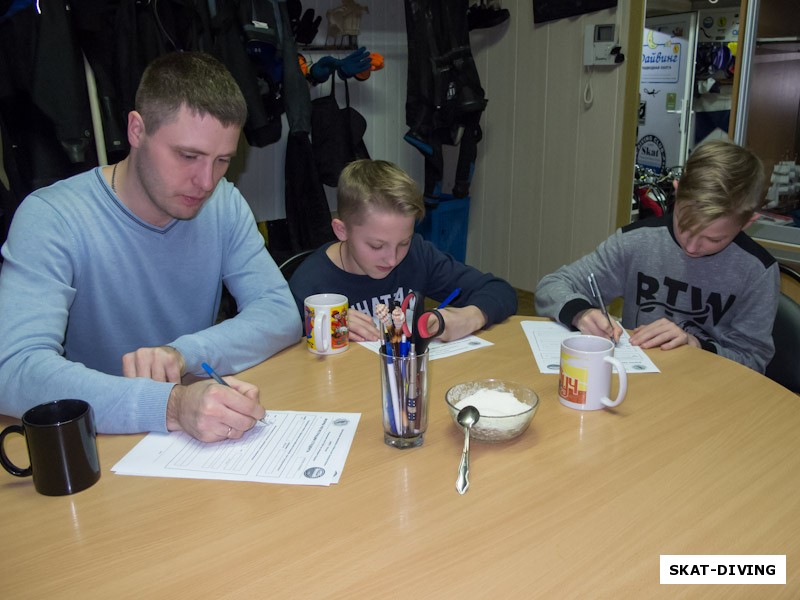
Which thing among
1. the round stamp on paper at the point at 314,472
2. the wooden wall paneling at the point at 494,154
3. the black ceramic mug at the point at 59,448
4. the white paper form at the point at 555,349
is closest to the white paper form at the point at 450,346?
the white paper form at the point at 555,349

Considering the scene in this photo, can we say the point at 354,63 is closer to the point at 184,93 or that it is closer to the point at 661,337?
the point at 184,93

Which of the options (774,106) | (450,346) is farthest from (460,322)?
(774,106)

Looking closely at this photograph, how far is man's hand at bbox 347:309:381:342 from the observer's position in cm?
141

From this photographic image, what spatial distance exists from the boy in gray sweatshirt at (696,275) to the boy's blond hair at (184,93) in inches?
33.7

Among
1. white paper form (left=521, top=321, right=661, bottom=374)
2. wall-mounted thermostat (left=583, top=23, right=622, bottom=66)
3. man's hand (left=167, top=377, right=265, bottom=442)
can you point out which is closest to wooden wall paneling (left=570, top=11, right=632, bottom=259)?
wall-mounted thermostat (left=583, top=23, right=622, bottom=66)

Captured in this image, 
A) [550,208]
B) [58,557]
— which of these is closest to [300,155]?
[550,208]

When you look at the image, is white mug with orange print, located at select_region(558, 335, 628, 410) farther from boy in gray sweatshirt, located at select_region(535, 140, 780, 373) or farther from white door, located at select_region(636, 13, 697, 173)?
Result: white door, located at select_region(636, 13, 697, 173)

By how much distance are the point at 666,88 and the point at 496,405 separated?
2661mm

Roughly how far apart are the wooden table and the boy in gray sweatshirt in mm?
434

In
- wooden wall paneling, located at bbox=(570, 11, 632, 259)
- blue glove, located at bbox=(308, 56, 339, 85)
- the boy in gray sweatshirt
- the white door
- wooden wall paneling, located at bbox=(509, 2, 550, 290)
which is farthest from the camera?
wooden wall paneling, located at bbox=(509, 2, 550, 290)

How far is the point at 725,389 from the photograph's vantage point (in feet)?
3.80

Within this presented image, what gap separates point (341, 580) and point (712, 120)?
285 cm

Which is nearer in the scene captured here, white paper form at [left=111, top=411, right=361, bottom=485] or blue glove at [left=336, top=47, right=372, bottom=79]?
white paper form at [left=111, top=411, right=361, bottom=485]

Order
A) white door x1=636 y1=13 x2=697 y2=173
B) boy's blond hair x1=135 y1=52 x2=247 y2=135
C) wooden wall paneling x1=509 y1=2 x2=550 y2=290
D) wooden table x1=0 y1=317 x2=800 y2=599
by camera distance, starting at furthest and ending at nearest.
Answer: wooden wall paneling x1=509 y1=2 x2=550 y2=290
white door x1=636 y1=13 x2=697 y2=173
boy's blond hair x1=135 y1=52 x2=247 y2=135
wooden table x1=0 y1=317 x2=800 y2=599
